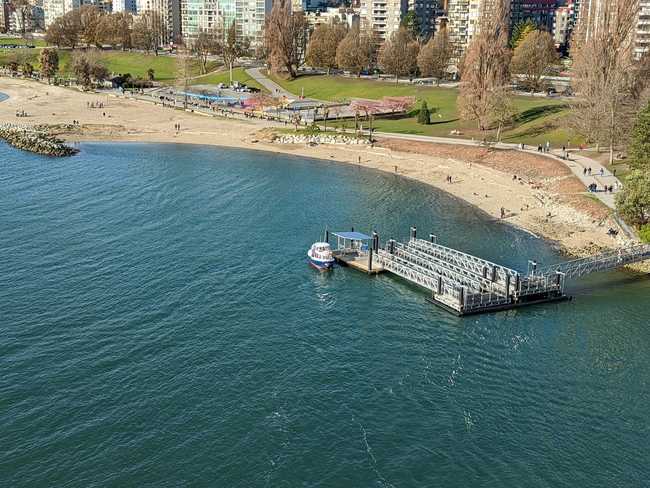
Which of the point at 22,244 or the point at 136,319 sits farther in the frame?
the point at 22,244

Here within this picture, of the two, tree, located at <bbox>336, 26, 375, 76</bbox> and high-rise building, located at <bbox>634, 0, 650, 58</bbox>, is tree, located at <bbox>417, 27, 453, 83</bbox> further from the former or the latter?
high-rise building, located at <bbox>634, 0, 650, 58</bbox>

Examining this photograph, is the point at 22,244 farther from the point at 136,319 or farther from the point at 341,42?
the point at 341,42

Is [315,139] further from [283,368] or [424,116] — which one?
[283,368]

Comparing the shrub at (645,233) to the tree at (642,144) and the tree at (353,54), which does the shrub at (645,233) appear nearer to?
the tree at (642,144)

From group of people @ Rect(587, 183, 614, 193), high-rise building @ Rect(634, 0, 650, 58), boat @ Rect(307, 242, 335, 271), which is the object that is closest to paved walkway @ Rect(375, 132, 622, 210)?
group of people @ Rect(587, 183, 614, 193)

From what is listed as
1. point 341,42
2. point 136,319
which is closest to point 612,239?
point 136,319
